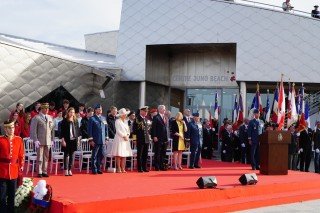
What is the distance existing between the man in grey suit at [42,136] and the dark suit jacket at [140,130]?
214 centimetres

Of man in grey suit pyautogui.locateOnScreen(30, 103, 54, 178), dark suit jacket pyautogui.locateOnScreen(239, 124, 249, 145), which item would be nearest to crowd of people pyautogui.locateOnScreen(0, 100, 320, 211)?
man in grey suit pyautogui.locateOnScreen(30, 103, 54, 178)

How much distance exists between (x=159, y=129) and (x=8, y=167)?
17.2 ft

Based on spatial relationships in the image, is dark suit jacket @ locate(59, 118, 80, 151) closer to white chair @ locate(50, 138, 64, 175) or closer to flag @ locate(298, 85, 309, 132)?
white chair @ locate(50, 138, 64, 175)

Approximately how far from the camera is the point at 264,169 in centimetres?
1091

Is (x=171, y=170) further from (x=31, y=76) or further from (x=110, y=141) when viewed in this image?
(x=31, y=76)

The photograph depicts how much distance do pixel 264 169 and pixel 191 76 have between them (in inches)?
550

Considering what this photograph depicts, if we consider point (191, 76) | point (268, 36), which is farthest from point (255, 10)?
point (191, 76)

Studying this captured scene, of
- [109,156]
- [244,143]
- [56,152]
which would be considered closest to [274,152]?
[109,156]

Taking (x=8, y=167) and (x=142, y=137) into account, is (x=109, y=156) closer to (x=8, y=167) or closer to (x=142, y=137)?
(x=142, y=137)

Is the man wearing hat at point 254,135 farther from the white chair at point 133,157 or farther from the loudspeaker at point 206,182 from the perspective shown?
the loudspeaker at point 206,182

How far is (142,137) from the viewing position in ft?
34.5

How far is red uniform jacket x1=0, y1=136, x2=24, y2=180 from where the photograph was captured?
19.9 feet

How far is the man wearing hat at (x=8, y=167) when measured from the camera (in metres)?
6.06

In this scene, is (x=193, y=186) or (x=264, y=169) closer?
(x=193, y=186)
